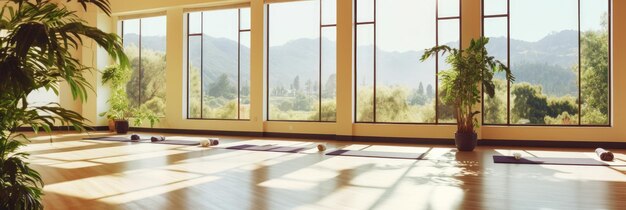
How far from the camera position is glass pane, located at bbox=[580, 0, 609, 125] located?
1025 centimetres

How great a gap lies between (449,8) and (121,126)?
827 centimetres

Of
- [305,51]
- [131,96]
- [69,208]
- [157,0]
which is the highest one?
[157,0]

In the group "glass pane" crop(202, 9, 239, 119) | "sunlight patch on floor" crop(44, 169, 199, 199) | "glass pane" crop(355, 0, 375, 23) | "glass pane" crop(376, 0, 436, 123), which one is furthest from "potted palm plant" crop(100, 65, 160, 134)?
"sunlight patch on floor" crop(44, 169, 199, 199)

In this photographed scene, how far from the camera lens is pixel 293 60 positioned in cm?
1402

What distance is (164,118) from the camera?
12.2 meters

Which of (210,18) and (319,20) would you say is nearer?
(319,20)

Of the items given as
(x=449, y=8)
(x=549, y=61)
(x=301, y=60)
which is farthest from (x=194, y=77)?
(x=549, y=61)

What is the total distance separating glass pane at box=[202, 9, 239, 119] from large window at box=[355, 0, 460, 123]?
3.75m

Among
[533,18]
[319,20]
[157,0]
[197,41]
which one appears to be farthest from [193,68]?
[533,18]

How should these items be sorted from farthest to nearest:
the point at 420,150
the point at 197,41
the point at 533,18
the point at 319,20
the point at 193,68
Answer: the point at 193,68, the point at 197,41, the point at 533,18, the point at 319,20, the point at 420,150

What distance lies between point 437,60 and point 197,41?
20.4 ft

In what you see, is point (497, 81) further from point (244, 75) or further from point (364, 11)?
point (244, 75)

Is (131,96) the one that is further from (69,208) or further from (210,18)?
(69,208)

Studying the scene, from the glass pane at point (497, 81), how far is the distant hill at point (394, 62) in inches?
3.9
